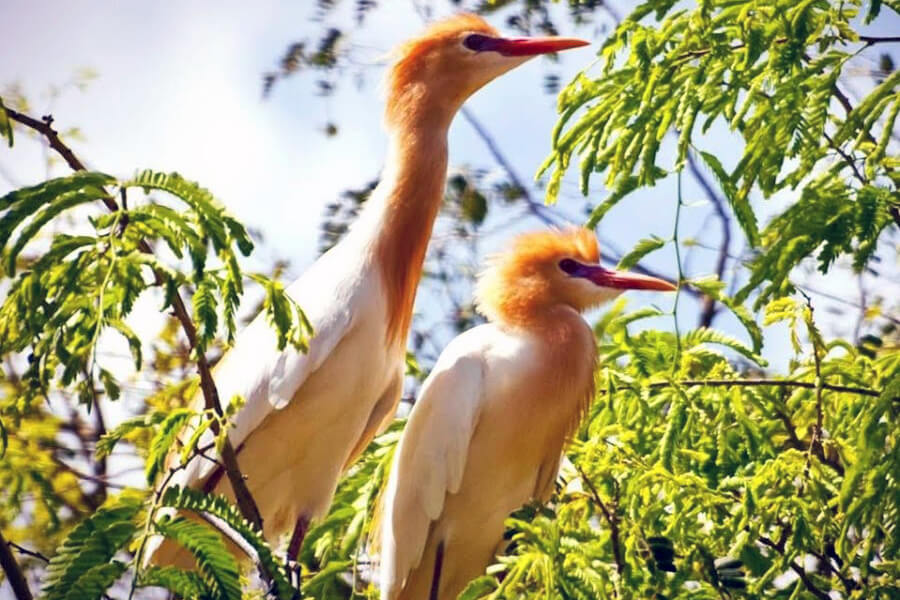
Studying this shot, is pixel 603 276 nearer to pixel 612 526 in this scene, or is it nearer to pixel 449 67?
pixel 449 67

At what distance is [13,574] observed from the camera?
6.94 ft

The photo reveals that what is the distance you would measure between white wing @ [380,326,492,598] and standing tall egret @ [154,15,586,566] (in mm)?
203

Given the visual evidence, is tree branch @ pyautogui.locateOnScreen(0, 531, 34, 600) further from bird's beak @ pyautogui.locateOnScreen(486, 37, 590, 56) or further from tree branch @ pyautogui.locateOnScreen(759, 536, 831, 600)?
bird's beak @ pyautogui.locateOnScreen(486, 37, 590, 56)

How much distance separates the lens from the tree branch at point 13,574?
211 cm

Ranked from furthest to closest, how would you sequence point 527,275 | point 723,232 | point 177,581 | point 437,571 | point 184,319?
point 723,232
point 527,275
point 437,571
point 184,319
point 177,581

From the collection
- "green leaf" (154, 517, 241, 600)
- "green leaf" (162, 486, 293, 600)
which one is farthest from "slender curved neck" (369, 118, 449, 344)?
"green leaf" (154, 517, 241, 600)

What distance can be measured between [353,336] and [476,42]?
0.99 metres

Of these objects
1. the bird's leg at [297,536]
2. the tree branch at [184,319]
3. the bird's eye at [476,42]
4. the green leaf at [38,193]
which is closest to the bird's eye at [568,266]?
the bird's eye at [476,42]

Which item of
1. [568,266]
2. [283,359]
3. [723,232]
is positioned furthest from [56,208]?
[723,232]

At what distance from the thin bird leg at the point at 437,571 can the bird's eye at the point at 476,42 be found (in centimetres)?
137

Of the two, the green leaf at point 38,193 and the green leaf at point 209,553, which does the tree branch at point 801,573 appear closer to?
the green leaf at point 209,553

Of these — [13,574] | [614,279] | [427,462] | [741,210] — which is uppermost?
[741,210]

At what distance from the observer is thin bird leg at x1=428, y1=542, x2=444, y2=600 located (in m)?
3.57

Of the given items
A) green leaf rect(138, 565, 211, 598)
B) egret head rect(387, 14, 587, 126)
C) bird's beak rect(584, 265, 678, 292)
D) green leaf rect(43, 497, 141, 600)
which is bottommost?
bird's beak rect(584, 265, 678, 292)
